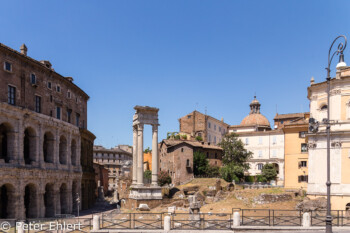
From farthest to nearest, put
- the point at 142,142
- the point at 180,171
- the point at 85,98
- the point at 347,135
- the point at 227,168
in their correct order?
the point at 180,171, the point at 227,168, the point at 85,98, the point at 142,142, the point at 347,135

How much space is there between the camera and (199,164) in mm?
63312

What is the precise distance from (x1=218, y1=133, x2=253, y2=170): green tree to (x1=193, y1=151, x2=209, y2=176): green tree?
5.06 meters

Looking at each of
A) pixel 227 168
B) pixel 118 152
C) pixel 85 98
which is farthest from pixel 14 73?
pixel 118 152

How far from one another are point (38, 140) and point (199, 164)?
35.0 metres

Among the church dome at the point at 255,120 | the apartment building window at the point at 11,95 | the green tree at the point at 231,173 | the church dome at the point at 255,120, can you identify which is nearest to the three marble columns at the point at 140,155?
the apartment building window at the point at 11,95

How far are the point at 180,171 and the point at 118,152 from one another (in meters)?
48.4

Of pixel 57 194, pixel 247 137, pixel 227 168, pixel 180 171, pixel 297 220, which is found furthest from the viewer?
pixel 247 137

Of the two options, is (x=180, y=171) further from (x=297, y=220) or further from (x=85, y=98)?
(x=297, y=220)

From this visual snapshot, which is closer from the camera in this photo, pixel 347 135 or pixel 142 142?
pixel 347 135

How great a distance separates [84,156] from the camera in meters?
48.6

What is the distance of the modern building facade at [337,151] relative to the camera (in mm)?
33812

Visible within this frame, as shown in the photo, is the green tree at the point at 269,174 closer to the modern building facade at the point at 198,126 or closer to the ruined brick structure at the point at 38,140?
the modern building facade at the point at 198,126

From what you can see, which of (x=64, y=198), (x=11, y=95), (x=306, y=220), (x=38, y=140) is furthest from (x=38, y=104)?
(x=306, y=220)

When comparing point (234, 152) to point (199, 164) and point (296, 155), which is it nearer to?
point (199, 164)
